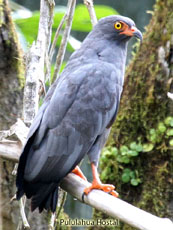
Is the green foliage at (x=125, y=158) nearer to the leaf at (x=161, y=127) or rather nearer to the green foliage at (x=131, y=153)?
the green foliage at (x=131, y=153)

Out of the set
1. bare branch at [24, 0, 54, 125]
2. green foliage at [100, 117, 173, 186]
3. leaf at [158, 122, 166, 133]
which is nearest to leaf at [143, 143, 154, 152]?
green foliage at [100, 117, 173, 186]

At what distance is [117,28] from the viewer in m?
3.47

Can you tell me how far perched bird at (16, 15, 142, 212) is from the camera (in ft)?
9.71

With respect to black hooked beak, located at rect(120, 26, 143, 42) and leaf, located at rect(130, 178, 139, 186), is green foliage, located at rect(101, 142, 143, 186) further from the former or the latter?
black hooked beak, located at rect(120, 26, 143, 42)

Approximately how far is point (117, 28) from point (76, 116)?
2.62ft

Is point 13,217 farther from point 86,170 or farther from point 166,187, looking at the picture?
point 86,170

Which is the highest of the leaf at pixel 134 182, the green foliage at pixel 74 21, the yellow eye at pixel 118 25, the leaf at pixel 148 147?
the yellow eye at pixel 118 25

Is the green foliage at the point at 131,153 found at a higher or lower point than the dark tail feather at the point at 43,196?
lower

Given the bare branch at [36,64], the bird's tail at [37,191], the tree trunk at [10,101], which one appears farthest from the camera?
the tree trunk at [10,101]

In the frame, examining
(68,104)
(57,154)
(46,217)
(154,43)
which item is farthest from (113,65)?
(46,217)

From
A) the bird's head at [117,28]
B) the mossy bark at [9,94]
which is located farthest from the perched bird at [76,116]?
the mossy bark at [9,94]

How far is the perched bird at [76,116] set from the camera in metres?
2.96

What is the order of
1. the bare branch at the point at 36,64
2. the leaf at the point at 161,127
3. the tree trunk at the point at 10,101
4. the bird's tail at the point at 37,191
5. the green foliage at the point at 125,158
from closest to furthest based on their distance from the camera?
the bird's tail at the point at 37,191 < the bare branch at the point at 36,64 < the tree trunk at the point at 10,101 < the leaf at the point at 161,127 < the green foliage at the point at 125,158

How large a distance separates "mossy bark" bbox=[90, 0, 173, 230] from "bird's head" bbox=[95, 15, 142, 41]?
0.91 m
